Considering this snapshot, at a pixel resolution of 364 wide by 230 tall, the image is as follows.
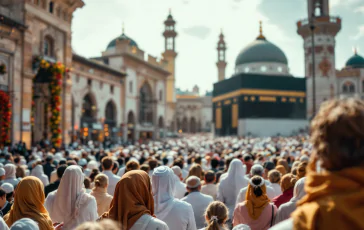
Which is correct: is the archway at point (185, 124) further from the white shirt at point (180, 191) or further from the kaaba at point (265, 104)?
the white shirt at point (180, 191)

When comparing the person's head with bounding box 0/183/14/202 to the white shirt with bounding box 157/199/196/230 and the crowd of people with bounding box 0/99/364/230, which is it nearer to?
the crowd of people with bounding box 0/99/364/230

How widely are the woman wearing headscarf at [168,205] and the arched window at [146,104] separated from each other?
141 ft

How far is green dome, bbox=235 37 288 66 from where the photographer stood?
59.2m

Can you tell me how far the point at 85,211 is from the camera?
14.4 feet

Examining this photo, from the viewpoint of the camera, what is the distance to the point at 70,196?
14.4ft

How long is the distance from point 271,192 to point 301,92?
1958 inches

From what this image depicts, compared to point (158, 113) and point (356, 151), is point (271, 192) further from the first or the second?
point (158, 113)

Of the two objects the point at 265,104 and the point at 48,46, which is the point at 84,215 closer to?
the point at 48,46

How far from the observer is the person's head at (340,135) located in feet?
5.41

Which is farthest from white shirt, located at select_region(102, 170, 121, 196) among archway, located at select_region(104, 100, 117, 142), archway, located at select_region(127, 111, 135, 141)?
archway, located at select_region(127, 111, 135, 141)

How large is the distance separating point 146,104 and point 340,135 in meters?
47.1

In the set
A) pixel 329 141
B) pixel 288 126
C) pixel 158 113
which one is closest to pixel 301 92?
pixel 288 126

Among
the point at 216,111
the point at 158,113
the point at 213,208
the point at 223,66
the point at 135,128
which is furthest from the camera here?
the point at 223,66

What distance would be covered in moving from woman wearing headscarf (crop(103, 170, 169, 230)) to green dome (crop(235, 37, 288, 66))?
5767 centimetres
